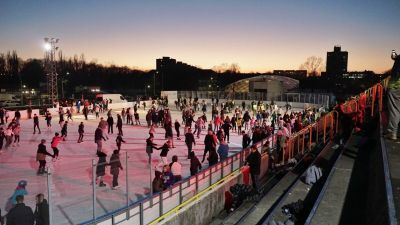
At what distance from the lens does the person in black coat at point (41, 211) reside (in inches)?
245

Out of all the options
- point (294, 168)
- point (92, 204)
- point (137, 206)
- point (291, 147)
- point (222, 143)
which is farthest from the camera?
point (291, 147)

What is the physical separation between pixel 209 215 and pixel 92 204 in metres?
4.57

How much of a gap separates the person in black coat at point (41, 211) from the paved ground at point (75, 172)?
346 millimetres

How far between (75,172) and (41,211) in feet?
15.5

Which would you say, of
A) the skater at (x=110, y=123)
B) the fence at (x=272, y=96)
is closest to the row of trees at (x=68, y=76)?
the fence at (x=272, y=96)

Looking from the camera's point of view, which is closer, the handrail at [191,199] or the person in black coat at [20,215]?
the person in black coat at [20,215]

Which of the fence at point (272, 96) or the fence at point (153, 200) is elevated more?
the fence at point (272, 96)

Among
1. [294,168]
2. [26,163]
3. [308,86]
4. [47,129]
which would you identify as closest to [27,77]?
[308,86]

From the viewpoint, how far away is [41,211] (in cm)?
629

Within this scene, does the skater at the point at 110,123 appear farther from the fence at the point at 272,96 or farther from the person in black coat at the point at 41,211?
the fence at the point at 272,96

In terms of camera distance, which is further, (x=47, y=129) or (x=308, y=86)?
(x=308, y=86)

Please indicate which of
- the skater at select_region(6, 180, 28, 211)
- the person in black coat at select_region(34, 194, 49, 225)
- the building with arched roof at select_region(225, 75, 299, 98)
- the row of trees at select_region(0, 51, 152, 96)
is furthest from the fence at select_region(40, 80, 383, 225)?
the row of trees at select_region(0, 51, 152, 96)

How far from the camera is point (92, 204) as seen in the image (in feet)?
23.4

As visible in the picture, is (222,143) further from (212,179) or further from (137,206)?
(137,206)
